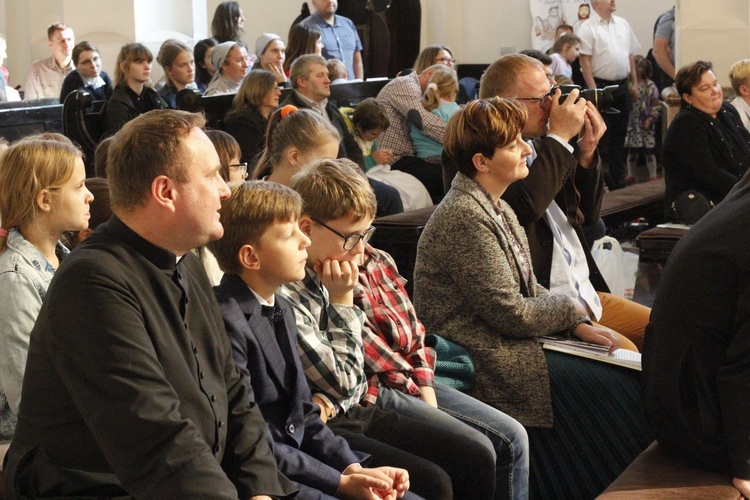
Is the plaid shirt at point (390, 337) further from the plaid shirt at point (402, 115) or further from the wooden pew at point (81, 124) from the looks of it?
the plaid shirt at point (402, 115)

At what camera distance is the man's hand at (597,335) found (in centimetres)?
325

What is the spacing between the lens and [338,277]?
260 cm

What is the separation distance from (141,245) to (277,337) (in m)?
0.51

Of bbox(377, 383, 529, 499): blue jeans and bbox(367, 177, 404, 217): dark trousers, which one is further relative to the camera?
bbox(367, 177, 404, 217): dark trousers

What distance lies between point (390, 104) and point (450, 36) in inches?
276

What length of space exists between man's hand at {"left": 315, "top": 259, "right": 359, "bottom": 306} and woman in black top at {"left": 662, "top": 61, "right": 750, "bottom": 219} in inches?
152

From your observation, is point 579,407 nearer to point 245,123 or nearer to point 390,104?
point 245,123

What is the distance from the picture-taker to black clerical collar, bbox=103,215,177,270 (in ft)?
6.56

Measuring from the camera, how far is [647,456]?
2.62 m


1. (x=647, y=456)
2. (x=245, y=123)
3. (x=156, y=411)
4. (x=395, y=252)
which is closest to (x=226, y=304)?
(x=156, y=411)

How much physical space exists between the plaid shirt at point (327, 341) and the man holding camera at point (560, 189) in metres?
0.98

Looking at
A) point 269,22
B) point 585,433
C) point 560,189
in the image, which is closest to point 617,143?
point 269,22


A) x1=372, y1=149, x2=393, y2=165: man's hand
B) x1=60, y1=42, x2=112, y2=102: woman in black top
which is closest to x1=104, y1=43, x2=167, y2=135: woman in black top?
x1=60, y1=42, x2=112, y2=102: woman in black top

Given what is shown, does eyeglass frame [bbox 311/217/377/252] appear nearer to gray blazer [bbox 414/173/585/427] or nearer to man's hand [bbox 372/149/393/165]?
gray blazer [bbox 414/173/585/427]
